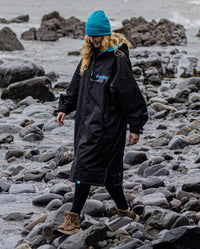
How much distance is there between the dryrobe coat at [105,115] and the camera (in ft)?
10.7

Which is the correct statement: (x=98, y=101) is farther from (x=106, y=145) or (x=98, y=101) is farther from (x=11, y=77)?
(x=11, y=77)

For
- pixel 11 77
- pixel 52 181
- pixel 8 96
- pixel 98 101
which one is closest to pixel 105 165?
pixel 98 101

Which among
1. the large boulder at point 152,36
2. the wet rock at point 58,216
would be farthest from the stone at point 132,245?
the large boulder at point 152,36

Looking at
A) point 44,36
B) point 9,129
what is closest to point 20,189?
point 9,129

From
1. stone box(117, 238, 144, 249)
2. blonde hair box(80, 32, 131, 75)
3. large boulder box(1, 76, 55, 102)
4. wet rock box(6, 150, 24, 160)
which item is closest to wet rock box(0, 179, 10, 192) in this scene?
wet rock box(6, 150, 24, 160)

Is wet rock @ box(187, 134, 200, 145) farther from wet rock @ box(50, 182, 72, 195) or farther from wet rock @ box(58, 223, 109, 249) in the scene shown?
wet rock @ box(58, 223, 109, 249)

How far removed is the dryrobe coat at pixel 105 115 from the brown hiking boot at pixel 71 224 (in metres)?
0.33

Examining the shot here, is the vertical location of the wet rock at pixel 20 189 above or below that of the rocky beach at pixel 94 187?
below

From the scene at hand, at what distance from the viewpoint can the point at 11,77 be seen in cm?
1271

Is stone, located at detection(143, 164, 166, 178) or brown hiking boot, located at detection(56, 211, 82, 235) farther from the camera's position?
stone, located at detection(143, 164, 166, 178)

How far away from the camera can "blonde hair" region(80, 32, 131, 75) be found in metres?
3.28

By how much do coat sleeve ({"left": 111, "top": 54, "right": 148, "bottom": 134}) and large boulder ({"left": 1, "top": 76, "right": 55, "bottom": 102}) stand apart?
Result: 26.6ft

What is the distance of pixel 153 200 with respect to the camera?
3949 millimetres

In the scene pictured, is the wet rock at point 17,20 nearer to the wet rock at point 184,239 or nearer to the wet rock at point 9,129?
the wet rock at point 9,129
